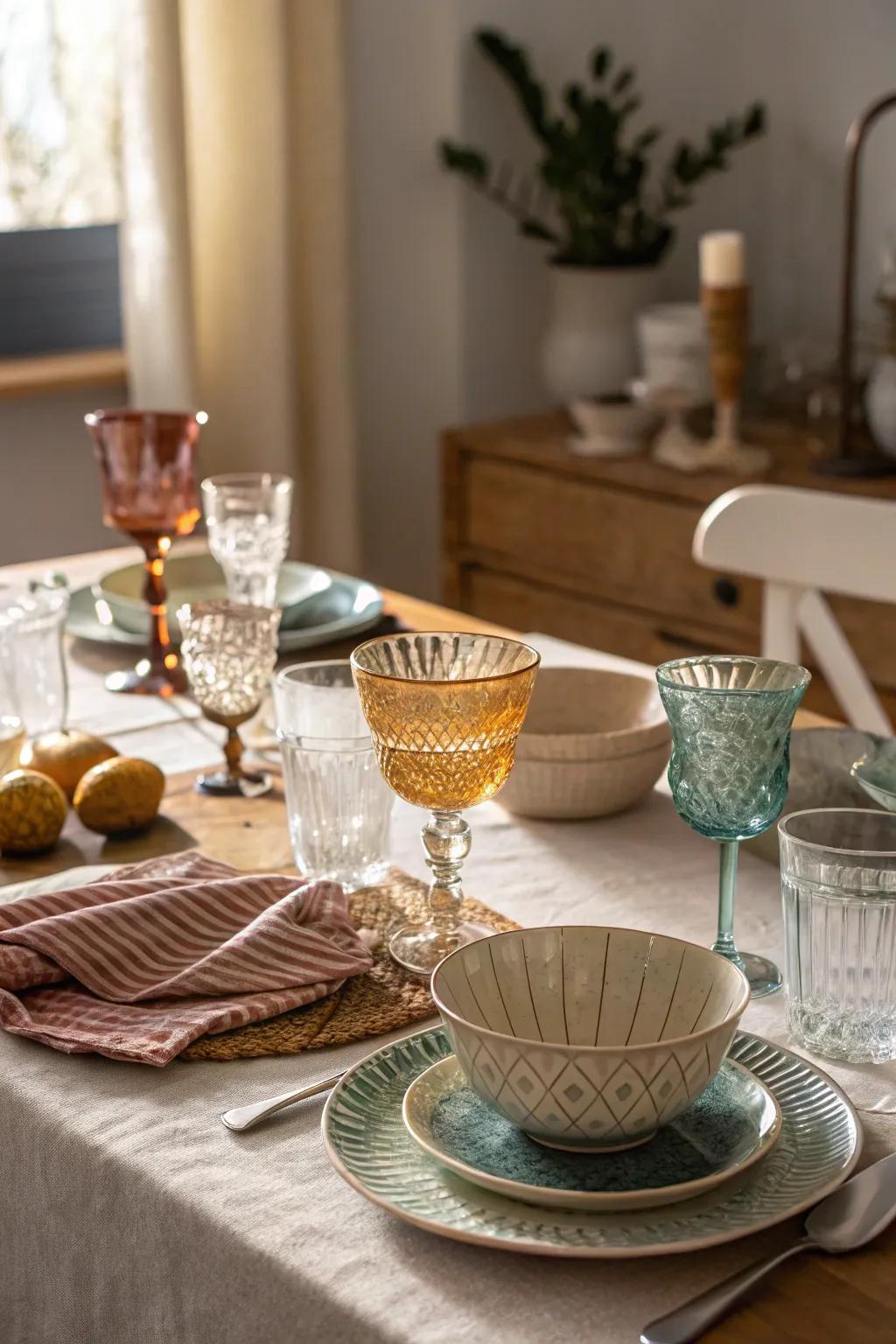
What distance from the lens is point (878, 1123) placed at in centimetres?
75

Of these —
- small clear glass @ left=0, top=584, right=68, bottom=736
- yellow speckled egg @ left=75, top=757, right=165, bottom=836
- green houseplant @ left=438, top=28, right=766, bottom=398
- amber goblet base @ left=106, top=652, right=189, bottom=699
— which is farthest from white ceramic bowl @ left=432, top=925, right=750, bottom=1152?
green houseplant @ left=438, top=28, right=766, bottom=398

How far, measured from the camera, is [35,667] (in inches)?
48.7

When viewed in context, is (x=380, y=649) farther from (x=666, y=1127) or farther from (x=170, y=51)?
(x=170, y=51)

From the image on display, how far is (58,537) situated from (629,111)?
120 cm

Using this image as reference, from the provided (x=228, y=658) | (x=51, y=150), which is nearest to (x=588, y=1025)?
(x=228, y=658)

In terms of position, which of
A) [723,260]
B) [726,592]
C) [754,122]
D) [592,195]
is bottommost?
[726,592]

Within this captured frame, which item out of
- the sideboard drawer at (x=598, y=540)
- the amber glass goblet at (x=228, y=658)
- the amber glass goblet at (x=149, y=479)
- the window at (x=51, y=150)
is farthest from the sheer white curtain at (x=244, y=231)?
the amber glass goblet at (x=228, y=658)

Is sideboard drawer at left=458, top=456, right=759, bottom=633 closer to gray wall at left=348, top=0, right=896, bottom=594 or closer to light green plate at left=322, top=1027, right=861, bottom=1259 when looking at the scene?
gray wall at left=348, top=0, right=896, bottom=594

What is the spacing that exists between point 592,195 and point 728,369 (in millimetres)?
469

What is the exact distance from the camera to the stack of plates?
150 centimetres

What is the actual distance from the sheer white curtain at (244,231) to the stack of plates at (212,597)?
3.43 ft

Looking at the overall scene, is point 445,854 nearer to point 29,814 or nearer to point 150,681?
point 29,814

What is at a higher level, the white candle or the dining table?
the white candle

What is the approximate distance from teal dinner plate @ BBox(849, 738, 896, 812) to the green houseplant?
1896mm
